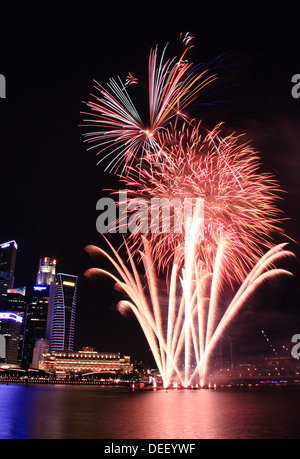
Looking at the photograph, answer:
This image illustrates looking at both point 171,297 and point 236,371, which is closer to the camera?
point 171,297

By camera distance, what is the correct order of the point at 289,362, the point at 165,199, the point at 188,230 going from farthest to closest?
the point at 289,362 < the point at 188,230 < the point at 165,199

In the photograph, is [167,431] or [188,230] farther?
[188,230]
